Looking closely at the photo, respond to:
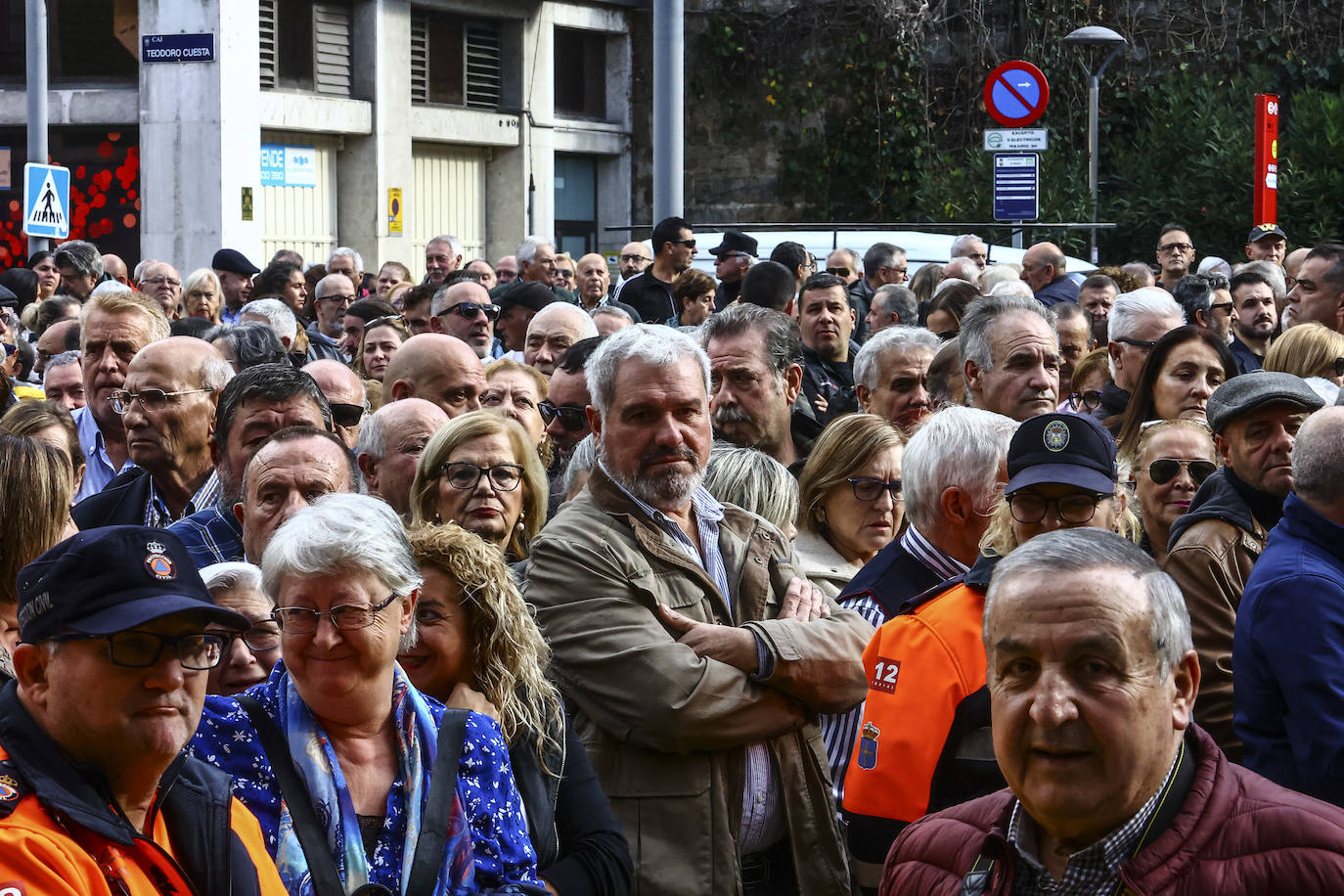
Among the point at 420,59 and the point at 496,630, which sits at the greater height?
the point at 420,59

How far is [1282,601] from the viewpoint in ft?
13.3

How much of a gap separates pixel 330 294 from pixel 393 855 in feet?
34.8

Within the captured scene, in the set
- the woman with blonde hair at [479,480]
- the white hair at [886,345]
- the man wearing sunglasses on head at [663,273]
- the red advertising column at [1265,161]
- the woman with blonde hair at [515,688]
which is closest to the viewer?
the woman with blonde hair at [515,688]

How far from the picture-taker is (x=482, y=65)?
2567 centimetres

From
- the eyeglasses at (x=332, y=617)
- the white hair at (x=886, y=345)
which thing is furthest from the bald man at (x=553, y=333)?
the eyeglasses at (x=332, y=617)

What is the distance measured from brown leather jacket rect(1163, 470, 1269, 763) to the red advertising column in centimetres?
1450

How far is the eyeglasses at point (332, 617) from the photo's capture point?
358 cm

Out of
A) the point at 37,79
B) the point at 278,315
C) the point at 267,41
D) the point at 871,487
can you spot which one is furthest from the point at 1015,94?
the point at 871,487

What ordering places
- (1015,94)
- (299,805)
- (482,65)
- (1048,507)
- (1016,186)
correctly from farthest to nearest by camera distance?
(482,65) < (1015,94) < (1016,186) < (1048,507) < (299,805)

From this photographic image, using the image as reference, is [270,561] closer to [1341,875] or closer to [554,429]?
[1341,875]

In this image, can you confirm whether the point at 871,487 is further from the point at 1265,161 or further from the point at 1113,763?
the point at 1265,161

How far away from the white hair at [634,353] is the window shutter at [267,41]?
19496 millimetres

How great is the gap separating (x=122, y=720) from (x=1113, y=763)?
1.69 meters

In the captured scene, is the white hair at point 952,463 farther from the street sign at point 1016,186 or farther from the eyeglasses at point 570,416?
the street sign at point 1016,186
